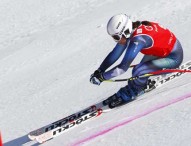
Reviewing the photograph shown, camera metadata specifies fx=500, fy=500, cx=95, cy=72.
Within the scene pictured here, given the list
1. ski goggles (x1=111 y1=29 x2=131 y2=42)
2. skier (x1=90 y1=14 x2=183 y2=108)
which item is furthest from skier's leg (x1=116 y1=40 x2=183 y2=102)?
ski goggles (x1=111 y1=29 x2=131 y2=42)

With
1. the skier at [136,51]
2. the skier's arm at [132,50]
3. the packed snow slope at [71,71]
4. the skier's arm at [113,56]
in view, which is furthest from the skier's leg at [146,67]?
the skier's arm at [132,50]

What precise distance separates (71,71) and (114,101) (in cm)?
297

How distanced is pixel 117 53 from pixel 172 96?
4.16 ft

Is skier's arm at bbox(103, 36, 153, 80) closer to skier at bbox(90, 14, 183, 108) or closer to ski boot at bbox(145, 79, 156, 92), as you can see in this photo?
skier at bbox(90, 14, 183, 108)

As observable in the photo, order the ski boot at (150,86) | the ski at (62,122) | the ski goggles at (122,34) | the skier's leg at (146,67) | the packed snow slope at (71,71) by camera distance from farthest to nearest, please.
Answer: the ski boot at (150,86) < the skier's leg at (146,67) < the ski goggles at (122,34) < the ski at (62,122) < the packed snow slope at (71,71)

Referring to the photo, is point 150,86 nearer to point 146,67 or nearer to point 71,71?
point 146,67

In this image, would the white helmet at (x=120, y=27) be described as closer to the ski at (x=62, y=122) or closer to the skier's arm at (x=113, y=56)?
the skier's arm at (x=113, y=56)

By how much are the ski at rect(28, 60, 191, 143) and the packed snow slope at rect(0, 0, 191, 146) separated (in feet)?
0.37

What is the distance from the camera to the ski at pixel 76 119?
330 inches

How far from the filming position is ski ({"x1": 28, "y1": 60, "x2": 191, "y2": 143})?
8391mm

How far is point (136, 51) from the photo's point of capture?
27.6 feet

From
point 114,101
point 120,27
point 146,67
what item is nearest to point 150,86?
point 146,67

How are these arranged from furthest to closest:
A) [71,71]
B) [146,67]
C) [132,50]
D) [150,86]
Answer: [71,71]
[150,86]
[146,67]
[132,50]

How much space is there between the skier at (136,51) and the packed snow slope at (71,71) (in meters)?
0.33
